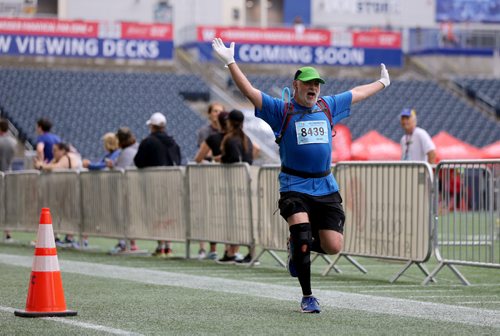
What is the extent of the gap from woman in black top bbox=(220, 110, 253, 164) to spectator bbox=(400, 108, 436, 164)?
1.99 meters

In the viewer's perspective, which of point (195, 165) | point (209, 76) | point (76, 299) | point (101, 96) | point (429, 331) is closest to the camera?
point (429, 331)

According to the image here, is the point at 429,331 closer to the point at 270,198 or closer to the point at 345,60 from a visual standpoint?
the point at 270,198

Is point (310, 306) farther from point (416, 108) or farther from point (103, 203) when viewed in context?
point (416, 108)

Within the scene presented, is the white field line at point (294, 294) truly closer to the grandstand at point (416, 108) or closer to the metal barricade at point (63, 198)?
the metal barricade at point (63, 198)

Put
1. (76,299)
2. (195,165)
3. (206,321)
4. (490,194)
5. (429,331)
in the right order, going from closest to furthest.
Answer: (429,331), (206,321), (76,299), (490,194), (195,165)

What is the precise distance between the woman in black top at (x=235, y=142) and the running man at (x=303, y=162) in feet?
18.2

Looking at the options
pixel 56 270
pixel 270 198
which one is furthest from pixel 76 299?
pixel 270 198

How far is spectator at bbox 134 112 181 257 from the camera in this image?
54.4 feet

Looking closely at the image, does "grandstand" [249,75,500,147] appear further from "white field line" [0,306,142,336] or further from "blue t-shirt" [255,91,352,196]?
"white field line" [0,306,142,336]

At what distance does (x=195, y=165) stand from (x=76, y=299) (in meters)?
5.97

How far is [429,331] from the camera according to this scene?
24.2 ft

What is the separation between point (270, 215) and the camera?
14.1 m

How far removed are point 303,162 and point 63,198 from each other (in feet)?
35.3

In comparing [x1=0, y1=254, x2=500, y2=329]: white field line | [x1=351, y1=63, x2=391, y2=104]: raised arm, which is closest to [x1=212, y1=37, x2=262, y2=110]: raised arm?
[x1=351, y1=63, x2=391, y2=104]: raised arm
